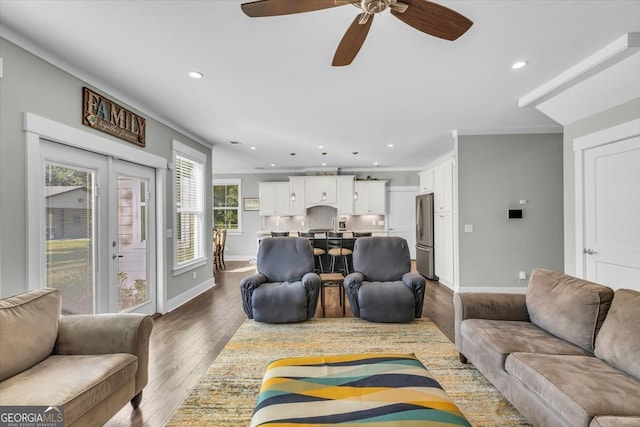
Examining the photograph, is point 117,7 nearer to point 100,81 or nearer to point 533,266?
point 100,81

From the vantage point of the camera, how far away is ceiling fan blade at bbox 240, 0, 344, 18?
1.44m

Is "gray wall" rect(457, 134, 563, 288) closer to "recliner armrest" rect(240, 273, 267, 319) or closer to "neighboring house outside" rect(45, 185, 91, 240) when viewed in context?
"recliner armrest" rect(240, 273, 267, 319)

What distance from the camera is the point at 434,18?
5.18 ft

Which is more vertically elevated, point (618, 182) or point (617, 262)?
point (618, 182)

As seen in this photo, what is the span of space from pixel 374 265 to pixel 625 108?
308cm

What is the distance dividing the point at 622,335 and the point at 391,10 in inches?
88.5

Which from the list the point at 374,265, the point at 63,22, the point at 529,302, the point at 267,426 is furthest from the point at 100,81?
the point at 529,302

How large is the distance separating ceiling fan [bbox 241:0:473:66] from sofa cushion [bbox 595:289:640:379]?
190 centimetres

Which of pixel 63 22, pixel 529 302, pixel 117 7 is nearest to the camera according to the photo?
pixel 117 7

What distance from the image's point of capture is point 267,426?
123cm

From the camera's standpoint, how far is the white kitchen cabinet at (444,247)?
5.09m

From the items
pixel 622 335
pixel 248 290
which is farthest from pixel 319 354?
pixel 622 335

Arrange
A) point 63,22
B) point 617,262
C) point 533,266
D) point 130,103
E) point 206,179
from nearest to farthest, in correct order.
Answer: point 63,22
point 617,262
point 130,103
point 533,266
point 206,179

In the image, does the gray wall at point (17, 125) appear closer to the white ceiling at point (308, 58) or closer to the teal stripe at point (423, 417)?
the white ceiling at point (308, 58)
